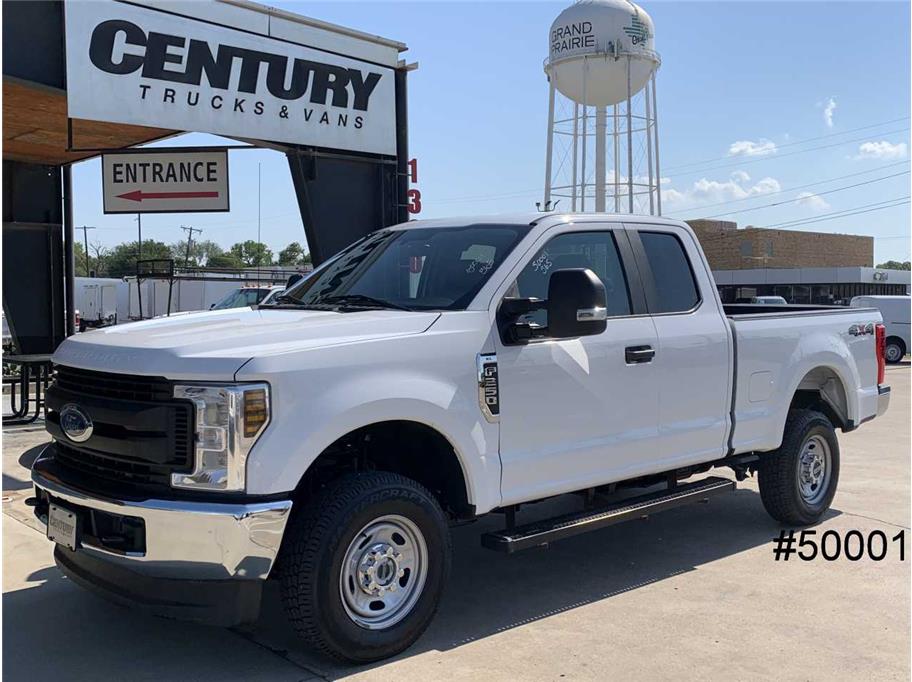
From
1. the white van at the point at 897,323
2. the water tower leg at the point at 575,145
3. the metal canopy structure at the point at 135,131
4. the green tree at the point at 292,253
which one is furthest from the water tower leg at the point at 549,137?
the green tree at the point at 292,253

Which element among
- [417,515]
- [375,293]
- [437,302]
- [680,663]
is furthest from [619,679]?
[375,293]

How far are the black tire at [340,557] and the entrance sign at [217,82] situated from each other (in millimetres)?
5603

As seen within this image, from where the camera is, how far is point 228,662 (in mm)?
4051

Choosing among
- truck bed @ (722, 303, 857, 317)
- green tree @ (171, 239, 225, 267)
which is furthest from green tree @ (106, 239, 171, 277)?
truck bed @ (722, 303, 857, 317)

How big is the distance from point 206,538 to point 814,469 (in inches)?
188

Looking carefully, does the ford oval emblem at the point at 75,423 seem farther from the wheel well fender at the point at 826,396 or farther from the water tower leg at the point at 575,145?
the water tower leg at the point at 575,145

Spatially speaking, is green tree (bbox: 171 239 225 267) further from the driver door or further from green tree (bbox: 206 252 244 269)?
the driver door

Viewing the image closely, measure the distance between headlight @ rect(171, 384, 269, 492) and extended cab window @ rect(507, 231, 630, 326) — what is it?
5.24 ft

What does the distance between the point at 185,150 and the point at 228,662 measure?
6.58 meters

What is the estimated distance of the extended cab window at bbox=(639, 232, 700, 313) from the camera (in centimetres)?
546

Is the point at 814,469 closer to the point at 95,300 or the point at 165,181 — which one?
the point at 165,181

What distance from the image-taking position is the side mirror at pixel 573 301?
436cm

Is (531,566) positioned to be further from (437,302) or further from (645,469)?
(437,302)

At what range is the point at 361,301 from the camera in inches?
189
